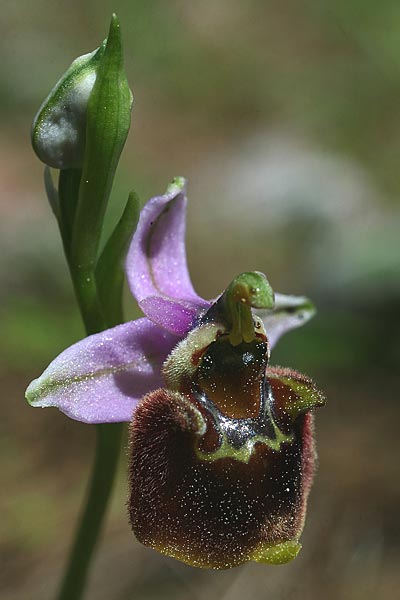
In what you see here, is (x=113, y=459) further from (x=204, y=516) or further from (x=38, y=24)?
(x=38, y=24)

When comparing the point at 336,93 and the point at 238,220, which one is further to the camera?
the point at 336,93

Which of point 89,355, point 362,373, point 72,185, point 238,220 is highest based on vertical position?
point 72,185

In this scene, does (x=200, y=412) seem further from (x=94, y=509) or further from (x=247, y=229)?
(x=247, y=229)

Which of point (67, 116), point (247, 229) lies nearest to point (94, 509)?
point (67, 116)

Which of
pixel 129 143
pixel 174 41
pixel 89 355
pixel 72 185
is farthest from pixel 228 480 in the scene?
pixel 174 41

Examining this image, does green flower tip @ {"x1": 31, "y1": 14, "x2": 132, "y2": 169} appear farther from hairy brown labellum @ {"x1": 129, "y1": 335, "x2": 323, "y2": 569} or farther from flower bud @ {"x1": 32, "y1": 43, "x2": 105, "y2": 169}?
hairy brown labellum @ {"x1": 129, "y1": 335, "x2": 323, "y2": 569}

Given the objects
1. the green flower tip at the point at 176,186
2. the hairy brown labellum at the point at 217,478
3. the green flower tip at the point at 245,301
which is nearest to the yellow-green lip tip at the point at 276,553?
the hairy brown labellum at the point at 217,478

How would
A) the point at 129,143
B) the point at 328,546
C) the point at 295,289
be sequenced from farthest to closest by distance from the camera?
the point at 129,143, the point at 295,289, the point at 328,546
